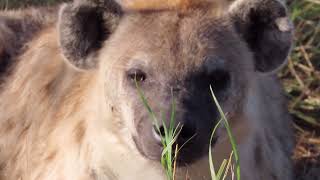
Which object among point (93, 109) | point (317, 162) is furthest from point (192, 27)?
point (317, 162)

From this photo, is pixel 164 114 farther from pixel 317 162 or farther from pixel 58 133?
pixel 317 162

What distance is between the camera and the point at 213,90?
8.13 ft

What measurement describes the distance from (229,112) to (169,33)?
10.9 inches

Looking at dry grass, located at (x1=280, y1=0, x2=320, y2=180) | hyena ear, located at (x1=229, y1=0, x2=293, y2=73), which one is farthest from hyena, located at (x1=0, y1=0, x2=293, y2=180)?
dry grass, located at (x1=280, y1=0, x2=320, y2=180)

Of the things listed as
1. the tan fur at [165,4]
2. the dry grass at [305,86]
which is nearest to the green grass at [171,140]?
the tan fur at [165,4]

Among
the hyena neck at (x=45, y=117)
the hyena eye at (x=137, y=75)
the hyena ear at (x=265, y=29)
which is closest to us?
the hyena eye at (x=137, y=75)

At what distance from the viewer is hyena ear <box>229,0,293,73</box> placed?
259 centimetres

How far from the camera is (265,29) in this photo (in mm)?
2648

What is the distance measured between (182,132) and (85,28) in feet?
1.71

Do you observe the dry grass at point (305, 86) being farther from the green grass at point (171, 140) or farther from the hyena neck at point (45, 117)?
the green grass at point (171, 140)

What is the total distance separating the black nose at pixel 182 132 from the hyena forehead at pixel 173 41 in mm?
178

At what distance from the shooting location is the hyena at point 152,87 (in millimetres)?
2418

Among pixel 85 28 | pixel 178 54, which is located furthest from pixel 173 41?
pixel 85 28

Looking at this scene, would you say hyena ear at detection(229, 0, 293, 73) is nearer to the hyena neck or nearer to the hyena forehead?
the hyena forehead
